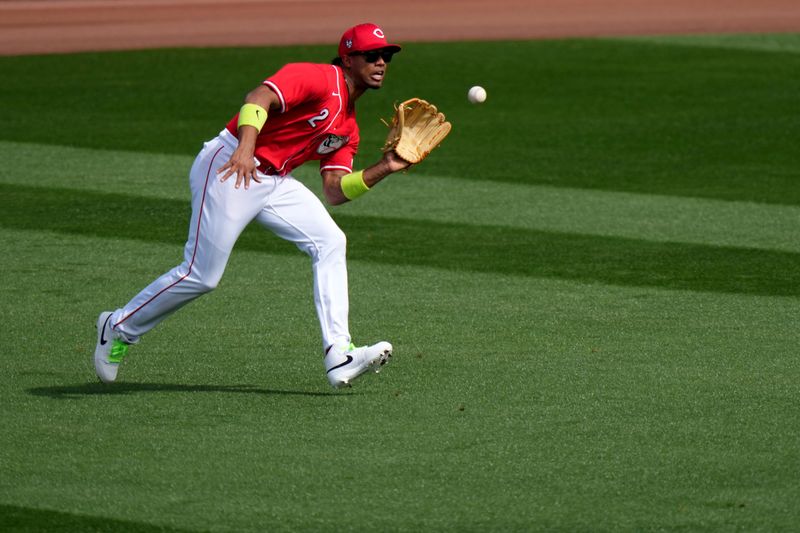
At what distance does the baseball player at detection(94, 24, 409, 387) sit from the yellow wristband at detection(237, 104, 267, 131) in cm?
12

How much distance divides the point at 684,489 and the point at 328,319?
198 cm

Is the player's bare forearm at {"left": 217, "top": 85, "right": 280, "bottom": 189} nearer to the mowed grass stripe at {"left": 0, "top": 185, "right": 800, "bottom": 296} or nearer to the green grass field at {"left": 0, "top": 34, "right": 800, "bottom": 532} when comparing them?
the green grass field at {"left": 0, "top": 34, "right": 800, "bottom": 532}

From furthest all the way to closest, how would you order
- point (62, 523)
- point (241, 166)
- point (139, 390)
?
point (139, 390) < point (241, 166) < point (62, 523)

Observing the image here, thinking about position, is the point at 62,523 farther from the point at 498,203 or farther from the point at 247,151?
the point at 498,203

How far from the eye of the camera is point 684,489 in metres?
5.57

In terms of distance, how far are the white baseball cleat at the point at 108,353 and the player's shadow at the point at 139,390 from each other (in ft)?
0.21

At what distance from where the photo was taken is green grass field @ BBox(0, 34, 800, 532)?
5.56m

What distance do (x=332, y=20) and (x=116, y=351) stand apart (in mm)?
18066

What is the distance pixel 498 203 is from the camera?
39.1 feet

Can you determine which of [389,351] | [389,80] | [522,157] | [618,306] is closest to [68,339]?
[389,351]

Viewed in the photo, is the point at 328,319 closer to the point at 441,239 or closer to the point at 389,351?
the point at 389,351

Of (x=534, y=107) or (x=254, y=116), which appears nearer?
(x=254, y=116)

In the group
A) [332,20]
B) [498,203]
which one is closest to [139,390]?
[498,203]

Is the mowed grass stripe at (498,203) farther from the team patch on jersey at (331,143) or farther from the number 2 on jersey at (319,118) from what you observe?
the number 2 on jersey at (319,118)
